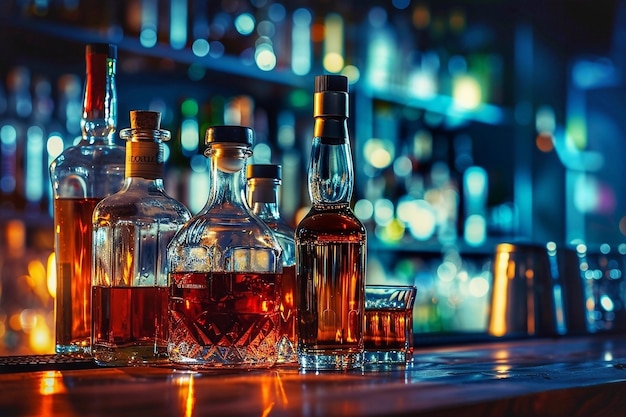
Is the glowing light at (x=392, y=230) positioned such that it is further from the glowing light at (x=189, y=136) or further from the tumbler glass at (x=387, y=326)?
the tumbler glass at (x=387, y=326)

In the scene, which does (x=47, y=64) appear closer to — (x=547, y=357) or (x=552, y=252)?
(x=552, y=252)

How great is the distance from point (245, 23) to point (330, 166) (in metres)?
2.08

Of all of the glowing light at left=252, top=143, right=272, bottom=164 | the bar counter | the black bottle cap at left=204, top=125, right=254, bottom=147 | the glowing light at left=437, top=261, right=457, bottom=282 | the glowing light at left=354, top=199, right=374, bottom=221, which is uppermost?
the glowing light at left=252, top=143, right=272, bottom=164

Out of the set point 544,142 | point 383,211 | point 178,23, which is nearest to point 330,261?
point 178,23

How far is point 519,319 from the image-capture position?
167cm

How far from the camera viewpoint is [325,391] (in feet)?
2.48

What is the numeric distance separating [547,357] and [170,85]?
2.03 metres

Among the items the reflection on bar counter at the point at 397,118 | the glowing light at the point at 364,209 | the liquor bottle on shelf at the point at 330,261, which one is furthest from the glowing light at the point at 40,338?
the liquor bottle on shelf at the point at 330,261

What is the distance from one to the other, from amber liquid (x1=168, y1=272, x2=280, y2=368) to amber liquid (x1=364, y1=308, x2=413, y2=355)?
0.40 feet

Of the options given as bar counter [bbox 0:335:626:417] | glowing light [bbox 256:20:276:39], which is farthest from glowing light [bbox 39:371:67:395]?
glowing light [bbox 256:20:276:39]

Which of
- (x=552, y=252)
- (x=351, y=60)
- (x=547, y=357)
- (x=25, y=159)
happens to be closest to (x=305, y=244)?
(x=547, y=357)

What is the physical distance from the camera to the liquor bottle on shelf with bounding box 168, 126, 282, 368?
91cm

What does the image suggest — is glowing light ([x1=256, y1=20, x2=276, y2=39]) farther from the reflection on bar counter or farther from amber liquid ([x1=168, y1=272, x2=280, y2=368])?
amber liquid ([x1=168, y1=272, x2=280, y2=368])

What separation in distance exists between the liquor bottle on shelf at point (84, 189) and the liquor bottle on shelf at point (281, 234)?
154 millimetres
